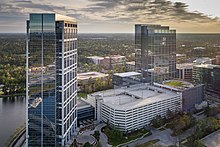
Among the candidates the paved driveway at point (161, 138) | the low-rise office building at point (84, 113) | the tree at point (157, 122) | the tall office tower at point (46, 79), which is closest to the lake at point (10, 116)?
the tall office tower at point (46, 79)

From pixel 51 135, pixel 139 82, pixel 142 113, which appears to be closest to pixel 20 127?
pixel 51 135

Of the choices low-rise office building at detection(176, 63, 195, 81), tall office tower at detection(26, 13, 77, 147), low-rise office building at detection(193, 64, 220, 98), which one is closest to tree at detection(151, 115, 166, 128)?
tall office tower at detection(26, 13, 77, 147)

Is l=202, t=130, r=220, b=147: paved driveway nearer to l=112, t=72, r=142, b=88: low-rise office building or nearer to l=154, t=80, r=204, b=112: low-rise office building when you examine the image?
l=154, t=80, r=204, b=112: low-rise office building

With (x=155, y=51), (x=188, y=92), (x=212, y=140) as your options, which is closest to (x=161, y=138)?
(x=212, y=140)

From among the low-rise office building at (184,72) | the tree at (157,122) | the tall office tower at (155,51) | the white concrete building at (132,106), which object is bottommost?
the tree at (157,122)

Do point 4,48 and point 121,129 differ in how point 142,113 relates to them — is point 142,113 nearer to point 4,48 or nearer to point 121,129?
point 121,129

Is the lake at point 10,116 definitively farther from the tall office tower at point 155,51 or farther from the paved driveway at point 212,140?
the tall office tower at point 155,51
